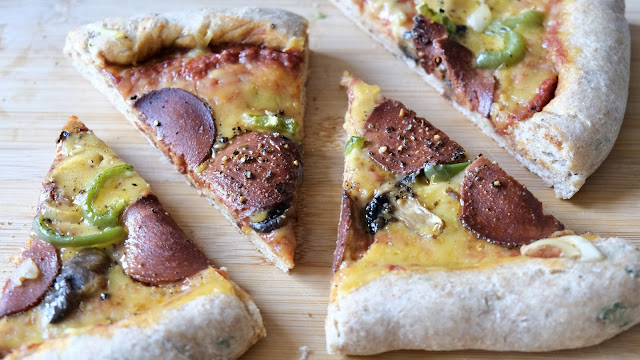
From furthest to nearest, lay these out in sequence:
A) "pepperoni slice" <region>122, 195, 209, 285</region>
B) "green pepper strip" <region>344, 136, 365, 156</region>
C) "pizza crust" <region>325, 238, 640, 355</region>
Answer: "green pepper strip" <region>344, 136, 365, 156</region> → "pepperoni slice" <region>122, 195, 209, 285</region> → "pizza crust" <region>325, 238, 640, 355</region>

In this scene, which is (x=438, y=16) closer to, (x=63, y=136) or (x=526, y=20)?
(x=526, y=20)

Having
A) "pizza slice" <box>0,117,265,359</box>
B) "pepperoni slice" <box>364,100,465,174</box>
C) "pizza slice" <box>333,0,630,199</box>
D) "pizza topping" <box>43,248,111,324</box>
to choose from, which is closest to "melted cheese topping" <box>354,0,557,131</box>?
"pizza slice" <box>333,0,630,199</box>

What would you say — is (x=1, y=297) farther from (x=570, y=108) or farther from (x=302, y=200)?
(x=570, y=108)

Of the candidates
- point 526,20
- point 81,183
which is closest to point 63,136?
point 81,183

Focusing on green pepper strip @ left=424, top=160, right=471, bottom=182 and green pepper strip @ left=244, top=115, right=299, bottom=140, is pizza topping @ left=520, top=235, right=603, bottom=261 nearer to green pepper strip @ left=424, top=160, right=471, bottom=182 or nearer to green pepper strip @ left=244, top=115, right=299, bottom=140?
green pepper strip @ left=424, top=160, right=471, bottom=182

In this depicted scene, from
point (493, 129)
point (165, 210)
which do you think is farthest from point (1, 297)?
point (493, 129)

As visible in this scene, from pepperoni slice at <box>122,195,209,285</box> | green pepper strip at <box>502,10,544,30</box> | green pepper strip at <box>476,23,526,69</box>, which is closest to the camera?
pepperoni slice at <box>122,195,209,285</box>

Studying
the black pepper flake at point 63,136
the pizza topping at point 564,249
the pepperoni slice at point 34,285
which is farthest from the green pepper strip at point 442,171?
the black pepper flake at point 63,136
